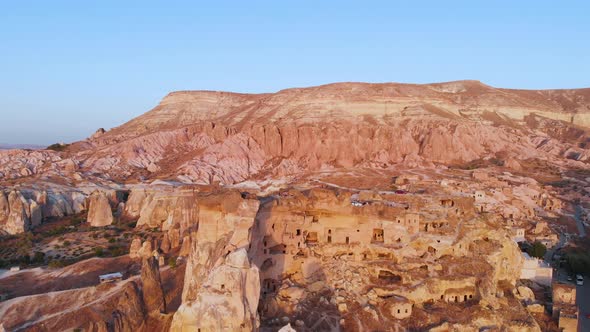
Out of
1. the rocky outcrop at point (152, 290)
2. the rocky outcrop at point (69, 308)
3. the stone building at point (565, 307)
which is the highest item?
the rocky outcrop at point (152, 290)

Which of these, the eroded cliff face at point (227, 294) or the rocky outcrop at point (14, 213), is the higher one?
the eroded cliff face at point (227, 294)

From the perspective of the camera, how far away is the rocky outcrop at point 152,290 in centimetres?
2034

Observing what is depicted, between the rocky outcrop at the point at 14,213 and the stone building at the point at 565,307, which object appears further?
the rocky outcrop at the point at 14,213

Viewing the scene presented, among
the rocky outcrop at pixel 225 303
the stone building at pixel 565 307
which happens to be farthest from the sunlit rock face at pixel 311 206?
the stone building at pixel 565 307

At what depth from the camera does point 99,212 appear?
42031 mm

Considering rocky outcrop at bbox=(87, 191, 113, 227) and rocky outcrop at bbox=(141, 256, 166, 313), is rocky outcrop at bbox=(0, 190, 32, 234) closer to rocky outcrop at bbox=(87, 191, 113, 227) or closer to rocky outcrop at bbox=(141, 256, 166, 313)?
rocky outcrop at bbox=(87, 191, 113, 227)

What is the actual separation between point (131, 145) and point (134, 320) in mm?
45586

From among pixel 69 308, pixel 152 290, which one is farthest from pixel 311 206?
pixel 69 308

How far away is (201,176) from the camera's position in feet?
176

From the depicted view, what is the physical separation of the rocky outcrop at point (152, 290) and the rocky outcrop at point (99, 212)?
2283 cm

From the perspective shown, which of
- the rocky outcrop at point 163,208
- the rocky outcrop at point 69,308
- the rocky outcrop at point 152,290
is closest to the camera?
the rocky outcrop at point 69,308

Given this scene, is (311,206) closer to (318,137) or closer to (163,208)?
(163,208)

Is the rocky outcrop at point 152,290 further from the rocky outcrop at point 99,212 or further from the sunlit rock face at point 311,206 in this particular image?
the rocky outcrop at point 99,212

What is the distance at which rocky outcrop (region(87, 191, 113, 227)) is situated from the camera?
137 ft
